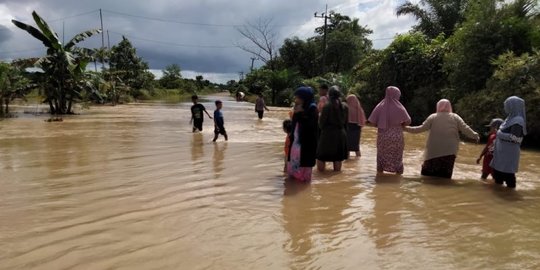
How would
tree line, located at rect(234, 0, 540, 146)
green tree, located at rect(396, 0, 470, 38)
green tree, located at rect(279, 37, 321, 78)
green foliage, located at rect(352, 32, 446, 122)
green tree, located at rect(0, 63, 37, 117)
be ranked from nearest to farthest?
tree line, located at rect(234, 0, 540, 146)
green foliage, located at rect(352, 32, 446, 122)
green tree, located at rect(0, 63, 37, 117)
green tree, located at rect(396, 0, 470, 38)
green tree, located at rect(279, 37, 321, 78)

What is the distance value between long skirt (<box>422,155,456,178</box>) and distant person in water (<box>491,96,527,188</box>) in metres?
0.68

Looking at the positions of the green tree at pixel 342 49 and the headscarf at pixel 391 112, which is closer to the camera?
the headscarf at pixel 391 112

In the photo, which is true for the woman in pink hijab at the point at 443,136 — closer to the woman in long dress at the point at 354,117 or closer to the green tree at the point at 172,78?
the woman in long dress at the point at 354,117

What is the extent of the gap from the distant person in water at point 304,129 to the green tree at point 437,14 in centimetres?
2419

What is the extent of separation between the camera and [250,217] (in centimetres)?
540

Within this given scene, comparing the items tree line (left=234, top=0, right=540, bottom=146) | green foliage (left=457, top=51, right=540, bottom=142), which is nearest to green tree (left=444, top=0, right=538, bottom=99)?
tree line (left=234, top=0, right=540, bottom=146)

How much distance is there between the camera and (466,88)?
16.0 meters

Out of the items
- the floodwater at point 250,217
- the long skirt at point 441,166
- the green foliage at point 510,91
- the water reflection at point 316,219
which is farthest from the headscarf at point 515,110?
the green foliage at point 510,91

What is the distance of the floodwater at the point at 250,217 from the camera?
4117 millimetres

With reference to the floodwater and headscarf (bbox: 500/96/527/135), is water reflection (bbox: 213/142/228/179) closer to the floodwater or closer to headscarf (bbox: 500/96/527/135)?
the floodwater

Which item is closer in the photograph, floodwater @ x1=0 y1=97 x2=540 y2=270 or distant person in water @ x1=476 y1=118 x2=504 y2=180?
floodwater @ x1=0 y1=97 x2=540 y2=270

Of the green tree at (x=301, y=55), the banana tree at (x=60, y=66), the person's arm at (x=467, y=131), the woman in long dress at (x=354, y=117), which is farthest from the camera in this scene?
the green tree at (x=301, y=55)

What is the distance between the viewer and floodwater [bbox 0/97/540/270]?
4.12m

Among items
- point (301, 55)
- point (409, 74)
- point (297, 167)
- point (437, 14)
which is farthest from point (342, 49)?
point (297, 167)
